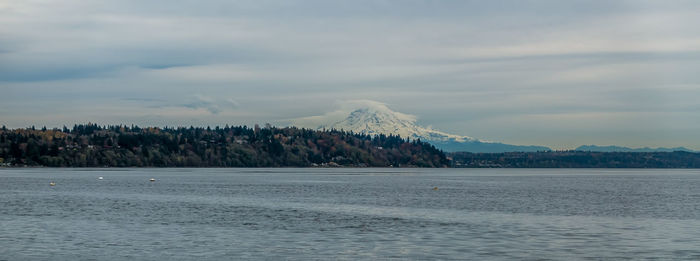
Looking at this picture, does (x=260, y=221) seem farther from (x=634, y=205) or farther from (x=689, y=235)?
(x=634, y=205)

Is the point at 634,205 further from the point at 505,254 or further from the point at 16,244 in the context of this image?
the point at 16,244

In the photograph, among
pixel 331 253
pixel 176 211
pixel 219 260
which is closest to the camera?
pixel 219 260

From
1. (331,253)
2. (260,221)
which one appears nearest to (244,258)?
(331,253)

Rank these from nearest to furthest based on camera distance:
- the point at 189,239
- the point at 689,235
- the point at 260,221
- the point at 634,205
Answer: the point at 189,239, the point at 689,235, the point at 260,221, the point at 634,205

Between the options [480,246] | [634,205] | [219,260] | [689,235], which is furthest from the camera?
[634,205]

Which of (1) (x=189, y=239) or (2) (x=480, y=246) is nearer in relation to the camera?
(2) (x=480, y=246)

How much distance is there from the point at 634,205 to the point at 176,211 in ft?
193

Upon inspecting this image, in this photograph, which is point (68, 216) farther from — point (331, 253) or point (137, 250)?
point (331, 253)

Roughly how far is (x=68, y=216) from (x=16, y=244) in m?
24.1

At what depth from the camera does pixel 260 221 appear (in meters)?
70.1

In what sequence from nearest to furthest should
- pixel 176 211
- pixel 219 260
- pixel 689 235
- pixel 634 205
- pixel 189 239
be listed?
pixel 219 260 → pixel 189 239 → pixel 689 235 → pixel 176 211 → pixel 634 205

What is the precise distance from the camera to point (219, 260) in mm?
44000

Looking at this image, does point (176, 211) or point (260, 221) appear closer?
point (260, 221)

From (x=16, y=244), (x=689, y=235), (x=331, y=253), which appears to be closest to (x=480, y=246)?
(x=331, y=253)
